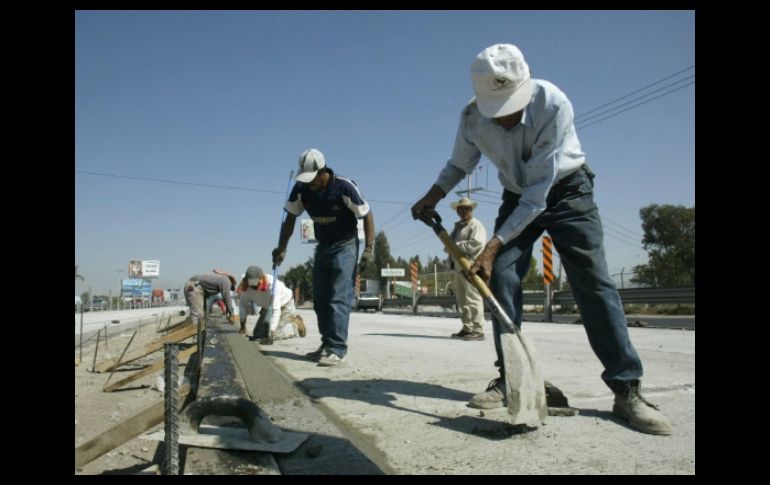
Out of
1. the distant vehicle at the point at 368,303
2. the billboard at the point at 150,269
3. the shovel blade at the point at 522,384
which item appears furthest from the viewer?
the billboard at the point at 150,269

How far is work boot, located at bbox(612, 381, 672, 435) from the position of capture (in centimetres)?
223

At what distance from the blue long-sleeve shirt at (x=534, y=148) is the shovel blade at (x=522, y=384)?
20.9 inches

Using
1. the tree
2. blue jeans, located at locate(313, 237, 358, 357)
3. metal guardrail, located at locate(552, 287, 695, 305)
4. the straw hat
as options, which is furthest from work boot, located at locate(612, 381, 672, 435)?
the tree

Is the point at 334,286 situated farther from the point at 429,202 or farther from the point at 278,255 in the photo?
the point at 429,202

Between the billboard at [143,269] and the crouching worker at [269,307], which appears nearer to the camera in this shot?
the crouching worker at [269,307]

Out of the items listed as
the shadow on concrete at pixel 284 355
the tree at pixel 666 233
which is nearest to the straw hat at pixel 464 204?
the shadow on concrete at pixel 284 355

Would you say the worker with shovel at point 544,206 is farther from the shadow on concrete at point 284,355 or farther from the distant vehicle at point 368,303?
the distant vehicle at point 368,303

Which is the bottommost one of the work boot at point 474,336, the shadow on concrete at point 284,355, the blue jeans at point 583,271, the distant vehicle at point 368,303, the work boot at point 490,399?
the distant vehicle at point 368,303

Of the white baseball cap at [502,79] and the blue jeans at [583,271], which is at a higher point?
the white baseball cap at [502,79]

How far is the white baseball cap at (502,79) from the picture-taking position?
250 cm

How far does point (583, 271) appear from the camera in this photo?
103 inches

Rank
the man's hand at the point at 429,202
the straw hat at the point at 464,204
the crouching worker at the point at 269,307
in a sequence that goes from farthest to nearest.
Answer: the straw hat at the point at 464,204
the crouching worker at the point at 269,307
the man's hand at the point at 429,202

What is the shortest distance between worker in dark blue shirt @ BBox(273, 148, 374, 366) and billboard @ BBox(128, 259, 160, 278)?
9791 centimetres

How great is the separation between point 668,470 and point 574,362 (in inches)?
106
